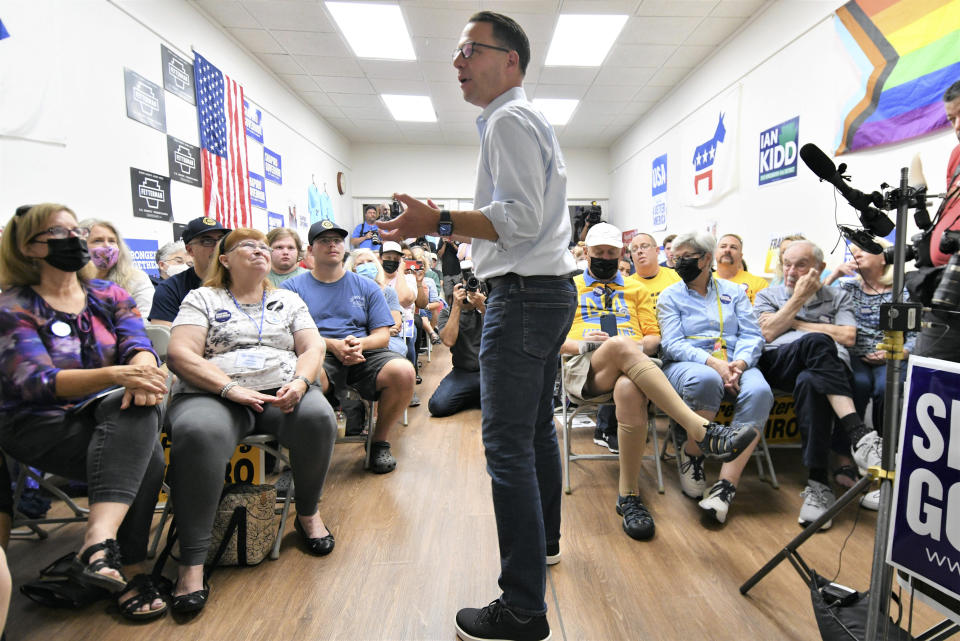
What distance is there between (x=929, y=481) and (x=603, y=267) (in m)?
1.70

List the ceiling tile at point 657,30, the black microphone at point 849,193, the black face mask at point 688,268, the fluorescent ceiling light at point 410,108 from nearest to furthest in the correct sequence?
the black microphone at point 849,193
the black face mask at point 688,268
the ceiling tile at point 657,30
the fluorescent ceiling light at point 410,108

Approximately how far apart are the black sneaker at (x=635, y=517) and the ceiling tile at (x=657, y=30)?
4564mm

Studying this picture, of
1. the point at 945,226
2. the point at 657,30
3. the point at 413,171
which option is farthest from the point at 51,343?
the point at 413,171

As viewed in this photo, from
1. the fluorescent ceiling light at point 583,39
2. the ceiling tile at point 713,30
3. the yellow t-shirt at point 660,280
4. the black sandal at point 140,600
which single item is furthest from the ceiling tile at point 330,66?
the black sandal at point 140,600

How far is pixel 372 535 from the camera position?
1.97 meters

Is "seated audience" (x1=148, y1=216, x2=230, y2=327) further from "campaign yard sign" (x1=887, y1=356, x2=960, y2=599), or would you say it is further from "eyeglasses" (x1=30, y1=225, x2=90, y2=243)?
"campaign yard sign" (x1=887, y1=356, x2=960, y2=599)

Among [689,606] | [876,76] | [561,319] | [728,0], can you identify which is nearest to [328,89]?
[728,0]

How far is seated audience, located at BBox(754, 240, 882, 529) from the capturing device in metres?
2.15

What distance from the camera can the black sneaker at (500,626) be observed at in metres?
1.28

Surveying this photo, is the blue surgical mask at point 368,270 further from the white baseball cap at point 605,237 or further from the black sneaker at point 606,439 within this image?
the black sneaker at point 606,439

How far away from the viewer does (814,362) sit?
2.34 metres

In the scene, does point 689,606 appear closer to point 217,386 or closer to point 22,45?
point 217,386

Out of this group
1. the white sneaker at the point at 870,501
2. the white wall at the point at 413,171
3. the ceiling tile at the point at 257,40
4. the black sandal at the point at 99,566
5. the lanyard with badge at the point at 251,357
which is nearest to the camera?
the black sandal at the point at 99,566

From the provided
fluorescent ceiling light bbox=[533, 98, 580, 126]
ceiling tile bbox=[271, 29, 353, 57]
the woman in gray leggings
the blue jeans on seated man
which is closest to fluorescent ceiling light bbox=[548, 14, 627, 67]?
fluorescent ceiling light bbox=[533, 98, 580, 126]
